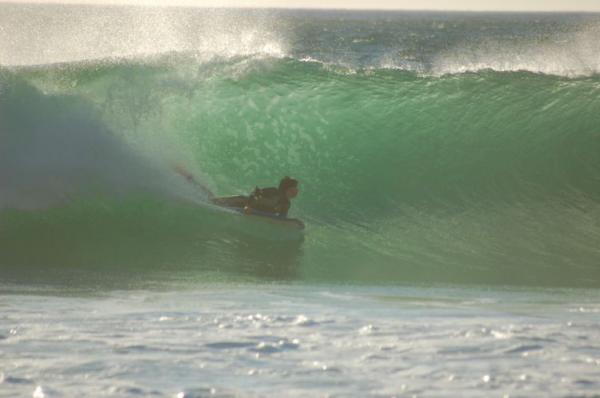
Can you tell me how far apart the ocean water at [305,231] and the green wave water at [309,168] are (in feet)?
0.11

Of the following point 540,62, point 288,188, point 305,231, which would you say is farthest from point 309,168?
point 540,62

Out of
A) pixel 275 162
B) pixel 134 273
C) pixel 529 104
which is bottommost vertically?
pixel 134 273

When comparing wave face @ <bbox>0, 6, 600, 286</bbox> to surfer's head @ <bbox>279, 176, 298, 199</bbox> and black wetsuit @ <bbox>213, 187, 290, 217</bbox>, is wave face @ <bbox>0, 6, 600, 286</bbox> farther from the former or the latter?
surfer's head @ <bbox>279, 176, 298, 199</bbox>

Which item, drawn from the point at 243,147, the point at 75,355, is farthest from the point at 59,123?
the point at 75,355

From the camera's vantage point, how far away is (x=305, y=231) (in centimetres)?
1080

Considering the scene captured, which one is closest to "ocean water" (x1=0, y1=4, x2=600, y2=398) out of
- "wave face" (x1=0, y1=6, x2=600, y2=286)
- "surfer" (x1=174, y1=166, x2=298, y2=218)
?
"wave face" (x1=0, y1=6, x2=600, y2=286)

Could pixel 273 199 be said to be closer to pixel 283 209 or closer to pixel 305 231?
pixel 283 209

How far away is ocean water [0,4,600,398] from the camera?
5.98 meters

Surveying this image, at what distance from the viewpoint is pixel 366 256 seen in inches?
398

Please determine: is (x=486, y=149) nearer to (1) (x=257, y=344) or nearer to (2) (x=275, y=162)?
(2) (x=275, y=162)

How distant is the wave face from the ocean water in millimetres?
32

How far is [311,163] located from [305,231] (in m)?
2.07

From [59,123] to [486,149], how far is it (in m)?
4.92

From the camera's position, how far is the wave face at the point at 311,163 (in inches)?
392
